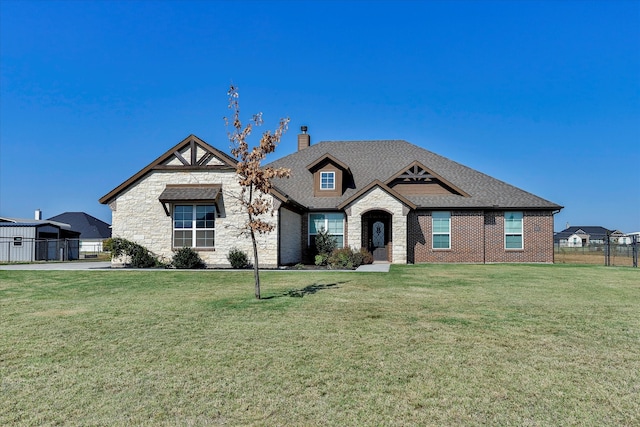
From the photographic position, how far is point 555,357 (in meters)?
5.94

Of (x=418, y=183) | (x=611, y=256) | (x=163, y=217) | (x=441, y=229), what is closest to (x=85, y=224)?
(x=163, y=217)

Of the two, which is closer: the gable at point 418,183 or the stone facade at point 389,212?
the stone facade at point 389,212

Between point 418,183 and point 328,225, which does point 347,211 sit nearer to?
point 328,225

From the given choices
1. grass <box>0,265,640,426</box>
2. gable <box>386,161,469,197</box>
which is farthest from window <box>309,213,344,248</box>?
grass <box>0,265,640,426</box>

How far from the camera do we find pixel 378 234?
2556cm

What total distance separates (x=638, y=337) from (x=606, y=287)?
7.53 metres

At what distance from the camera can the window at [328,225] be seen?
25.2 meters

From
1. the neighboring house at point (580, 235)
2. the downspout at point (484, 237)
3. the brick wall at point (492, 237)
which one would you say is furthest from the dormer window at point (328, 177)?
the neighboring house at point (580, 235)

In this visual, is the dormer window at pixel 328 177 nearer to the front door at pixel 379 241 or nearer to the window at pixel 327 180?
the window at pixel 327 180

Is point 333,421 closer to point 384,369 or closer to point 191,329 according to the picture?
point 384,369

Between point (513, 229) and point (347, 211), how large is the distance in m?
9.55

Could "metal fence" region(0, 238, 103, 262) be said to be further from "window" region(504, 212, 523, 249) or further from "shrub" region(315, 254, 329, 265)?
"window" region(504, 212, 523, 249)

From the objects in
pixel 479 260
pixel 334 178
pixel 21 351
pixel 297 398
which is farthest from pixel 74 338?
pixel 479 260

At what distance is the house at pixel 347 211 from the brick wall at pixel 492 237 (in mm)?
56
